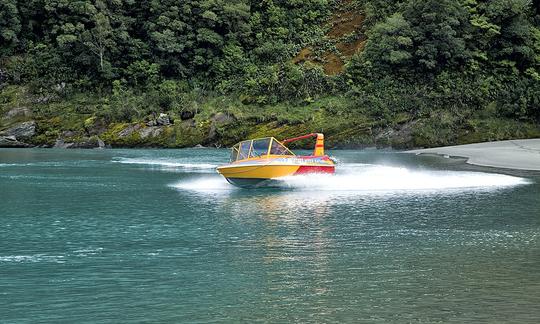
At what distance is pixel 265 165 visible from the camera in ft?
110

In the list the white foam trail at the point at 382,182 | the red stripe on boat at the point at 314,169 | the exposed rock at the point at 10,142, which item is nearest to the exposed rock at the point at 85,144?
the exposed rock at the point at 10,142

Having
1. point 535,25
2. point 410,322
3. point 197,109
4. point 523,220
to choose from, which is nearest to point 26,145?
point 197,109

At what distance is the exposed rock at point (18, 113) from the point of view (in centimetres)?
9500

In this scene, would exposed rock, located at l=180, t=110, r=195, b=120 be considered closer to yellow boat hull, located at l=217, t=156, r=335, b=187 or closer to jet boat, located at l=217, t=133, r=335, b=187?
jet boat, located at l=217, t=133, r=335, b=187

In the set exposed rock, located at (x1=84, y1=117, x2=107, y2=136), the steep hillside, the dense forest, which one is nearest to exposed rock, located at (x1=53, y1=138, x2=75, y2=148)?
the dense forest

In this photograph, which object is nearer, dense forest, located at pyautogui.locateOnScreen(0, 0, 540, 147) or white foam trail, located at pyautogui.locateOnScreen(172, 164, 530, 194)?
white foam trail, located at pyautogui.locateOnScreen(172, 164, 530, 194)

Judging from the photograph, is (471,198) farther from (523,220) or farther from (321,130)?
(321,130)

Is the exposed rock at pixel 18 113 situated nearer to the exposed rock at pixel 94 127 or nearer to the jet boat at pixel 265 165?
the exposed rock at pixel 94 127

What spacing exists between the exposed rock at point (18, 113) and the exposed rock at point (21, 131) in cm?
379

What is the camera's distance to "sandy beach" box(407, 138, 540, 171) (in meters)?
47.2

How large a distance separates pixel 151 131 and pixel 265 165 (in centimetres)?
5582

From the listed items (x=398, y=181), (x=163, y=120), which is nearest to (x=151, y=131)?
(x=163, y=120)

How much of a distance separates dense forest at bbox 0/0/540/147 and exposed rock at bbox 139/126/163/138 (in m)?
0.40

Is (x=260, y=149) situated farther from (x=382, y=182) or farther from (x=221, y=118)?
(x=221, y=118)
